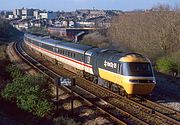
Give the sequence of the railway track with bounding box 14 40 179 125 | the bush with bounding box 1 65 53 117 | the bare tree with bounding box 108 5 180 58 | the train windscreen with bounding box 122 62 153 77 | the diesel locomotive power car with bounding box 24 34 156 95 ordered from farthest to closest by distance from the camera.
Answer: the bare tree with bounding box 108 5 180 58 < the train windscreen with bounding box 122 62 153 77 < the diesel locomotive power car with bounding box 24 34 156 95 < the bush with bounding box 1 65 53 117 < the railway track with bounding box 14 40 179 125

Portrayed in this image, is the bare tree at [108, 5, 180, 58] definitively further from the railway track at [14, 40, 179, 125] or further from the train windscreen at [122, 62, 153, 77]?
the train windscreen at [122, 62, 153, 77]

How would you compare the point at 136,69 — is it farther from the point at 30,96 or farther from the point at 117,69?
the point at 30,96

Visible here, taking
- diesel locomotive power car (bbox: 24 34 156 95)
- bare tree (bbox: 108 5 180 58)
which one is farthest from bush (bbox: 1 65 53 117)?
bare tree (bbox: 108 5 180 58)

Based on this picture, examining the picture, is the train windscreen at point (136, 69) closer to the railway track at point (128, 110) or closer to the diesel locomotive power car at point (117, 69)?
the diesel locomotive power car at point (117, 69)

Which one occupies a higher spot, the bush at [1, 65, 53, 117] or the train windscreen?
the train windscreen

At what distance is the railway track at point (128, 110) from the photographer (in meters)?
16.6

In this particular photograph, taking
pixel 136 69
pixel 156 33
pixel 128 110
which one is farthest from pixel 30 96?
pixel 156 33

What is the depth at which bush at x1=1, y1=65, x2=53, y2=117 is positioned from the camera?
728 inches

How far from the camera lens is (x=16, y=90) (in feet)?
69.7

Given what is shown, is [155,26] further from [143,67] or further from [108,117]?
[108,117]

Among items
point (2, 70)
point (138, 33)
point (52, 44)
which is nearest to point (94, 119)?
point (2, 70)

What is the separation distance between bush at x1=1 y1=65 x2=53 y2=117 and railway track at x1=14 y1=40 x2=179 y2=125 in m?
2.57

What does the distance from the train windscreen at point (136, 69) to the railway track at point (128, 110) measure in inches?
54.9

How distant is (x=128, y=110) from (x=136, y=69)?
2569 millimetres
